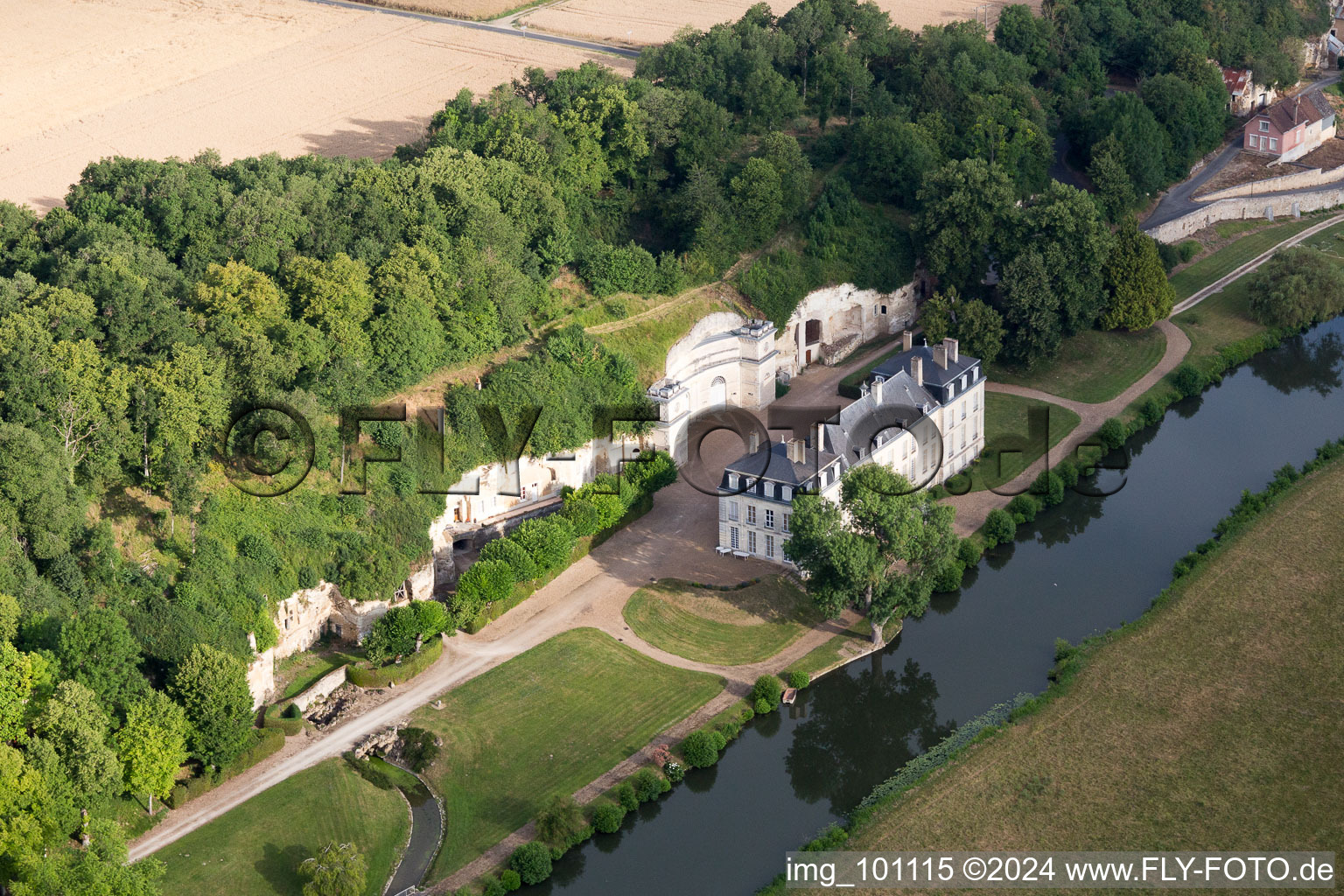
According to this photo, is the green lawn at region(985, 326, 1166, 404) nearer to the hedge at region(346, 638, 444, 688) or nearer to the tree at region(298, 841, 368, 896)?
the hedge at region(346, 638, 444, 688)

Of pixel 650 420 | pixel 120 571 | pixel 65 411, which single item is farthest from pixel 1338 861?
pixel 65 411

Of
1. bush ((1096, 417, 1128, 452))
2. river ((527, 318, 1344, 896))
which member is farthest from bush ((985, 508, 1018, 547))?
bush ((1096, 417, 1128, 452))

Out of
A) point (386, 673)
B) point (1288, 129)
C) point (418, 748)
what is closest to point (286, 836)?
point (418, 748)

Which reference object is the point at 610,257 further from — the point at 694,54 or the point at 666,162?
the point at 694,54

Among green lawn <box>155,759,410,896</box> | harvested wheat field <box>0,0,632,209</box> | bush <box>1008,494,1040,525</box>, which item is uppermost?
harvested wheat field <box>0,0,632,209</box>

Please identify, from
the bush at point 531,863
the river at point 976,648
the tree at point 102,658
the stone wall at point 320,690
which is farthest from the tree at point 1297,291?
the tree at point 102,658

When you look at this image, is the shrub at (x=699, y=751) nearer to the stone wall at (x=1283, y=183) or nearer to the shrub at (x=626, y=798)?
the shrub at (x=626, y=798)
